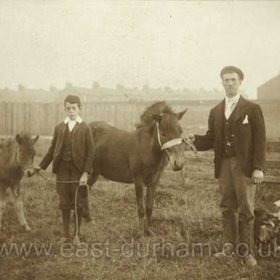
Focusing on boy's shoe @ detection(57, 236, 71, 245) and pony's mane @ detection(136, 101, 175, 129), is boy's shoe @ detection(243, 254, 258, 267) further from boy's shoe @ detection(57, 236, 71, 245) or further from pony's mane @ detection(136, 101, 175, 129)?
boy's shoe @ detection(57, 236, 71, 245)

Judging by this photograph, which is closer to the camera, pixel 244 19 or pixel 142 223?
pixel 142 223

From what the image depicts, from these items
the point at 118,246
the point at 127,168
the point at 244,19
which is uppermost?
the point at 244,19

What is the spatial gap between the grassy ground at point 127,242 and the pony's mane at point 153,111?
5.57 ft

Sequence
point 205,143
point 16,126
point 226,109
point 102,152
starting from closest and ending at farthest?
point 226,109, point 205,143, point 102,152, point 16,126

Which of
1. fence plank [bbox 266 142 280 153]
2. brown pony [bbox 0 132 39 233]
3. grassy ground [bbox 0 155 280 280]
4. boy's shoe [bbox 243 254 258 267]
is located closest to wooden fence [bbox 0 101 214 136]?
grassy ground [bbox 0 155 280 280]

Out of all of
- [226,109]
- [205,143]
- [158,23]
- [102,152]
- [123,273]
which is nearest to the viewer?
[123,273]

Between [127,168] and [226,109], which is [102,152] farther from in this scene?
[226,109]

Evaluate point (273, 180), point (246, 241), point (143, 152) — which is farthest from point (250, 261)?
point (273, 180)

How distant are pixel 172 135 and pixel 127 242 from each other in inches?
65.1

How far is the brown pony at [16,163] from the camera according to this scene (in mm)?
5195

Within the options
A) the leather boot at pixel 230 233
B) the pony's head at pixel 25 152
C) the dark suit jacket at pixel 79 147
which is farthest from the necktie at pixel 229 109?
the pony's head at pixel 25 152

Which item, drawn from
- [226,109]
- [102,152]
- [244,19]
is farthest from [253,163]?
[244,19]

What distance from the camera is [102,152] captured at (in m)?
6.08

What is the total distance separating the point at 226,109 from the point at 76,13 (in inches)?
159
